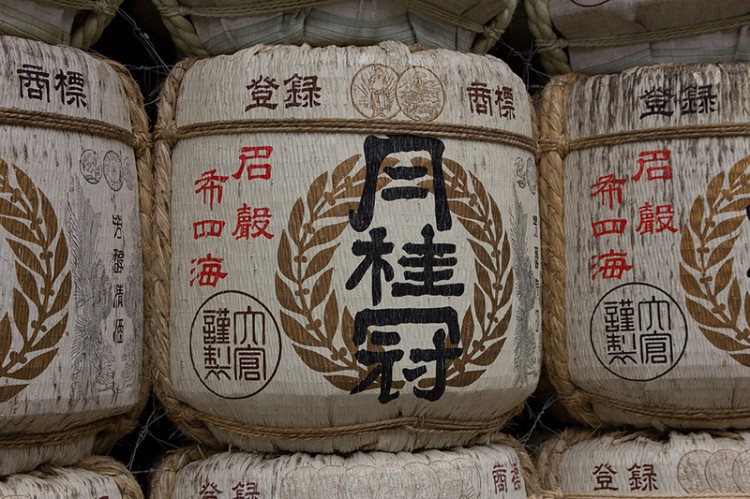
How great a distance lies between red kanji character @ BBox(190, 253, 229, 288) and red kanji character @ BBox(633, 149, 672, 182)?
0.65 meters

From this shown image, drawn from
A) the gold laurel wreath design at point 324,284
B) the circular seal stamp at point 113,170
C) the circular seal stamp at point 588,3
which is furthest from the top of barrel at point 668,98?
the circular seal stamp at point 113,170

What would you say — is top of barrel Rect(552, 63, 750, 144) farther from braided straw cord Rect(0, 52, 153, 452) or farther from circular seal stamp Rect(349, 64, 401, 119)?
braided straw cord Rect(0, 52, 153, 452)

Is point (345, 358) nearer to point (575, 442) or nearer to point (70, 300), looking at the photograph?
point (70, 300)

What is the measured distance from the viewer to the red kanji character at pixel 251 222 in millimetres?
1465

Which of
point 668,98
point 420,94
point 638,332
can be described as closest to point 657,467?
point 638,332

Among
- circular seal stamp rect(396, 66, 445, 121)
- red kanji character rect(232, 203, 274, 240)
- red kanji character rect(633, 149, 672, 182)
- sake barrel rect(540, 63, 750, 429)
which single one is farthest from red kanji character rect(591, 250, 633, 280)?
red kanji character rect(232, 203, 274, 240)

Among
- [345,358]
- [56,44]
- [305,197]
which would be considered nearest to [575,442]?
[345,358]

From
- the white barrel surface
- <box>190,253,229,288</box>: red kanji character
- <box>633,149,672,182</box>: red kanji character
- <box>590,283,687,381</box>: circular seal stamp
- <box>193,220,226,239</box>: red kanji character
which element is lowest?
the white barrel surface

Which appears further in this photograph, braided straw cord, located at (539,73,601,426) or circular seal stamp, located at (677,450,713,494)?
braided straw cord, located at (539,73,601,426)

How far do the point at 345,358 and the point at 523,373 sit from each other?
0.30 m

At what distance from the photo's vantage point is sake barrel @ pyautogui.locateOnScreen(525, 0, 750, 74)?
164 cm

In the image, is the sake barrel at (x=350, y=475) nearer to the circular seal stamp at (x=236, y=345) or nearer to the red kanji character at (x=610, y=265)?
the circular seal stamp at (x=236, y=345)

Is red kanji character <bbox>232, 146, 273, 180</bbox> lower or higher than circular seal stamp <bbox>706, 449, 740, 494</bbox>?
→ higher

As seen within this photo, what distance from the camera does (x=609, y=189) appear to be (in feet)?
5.50
